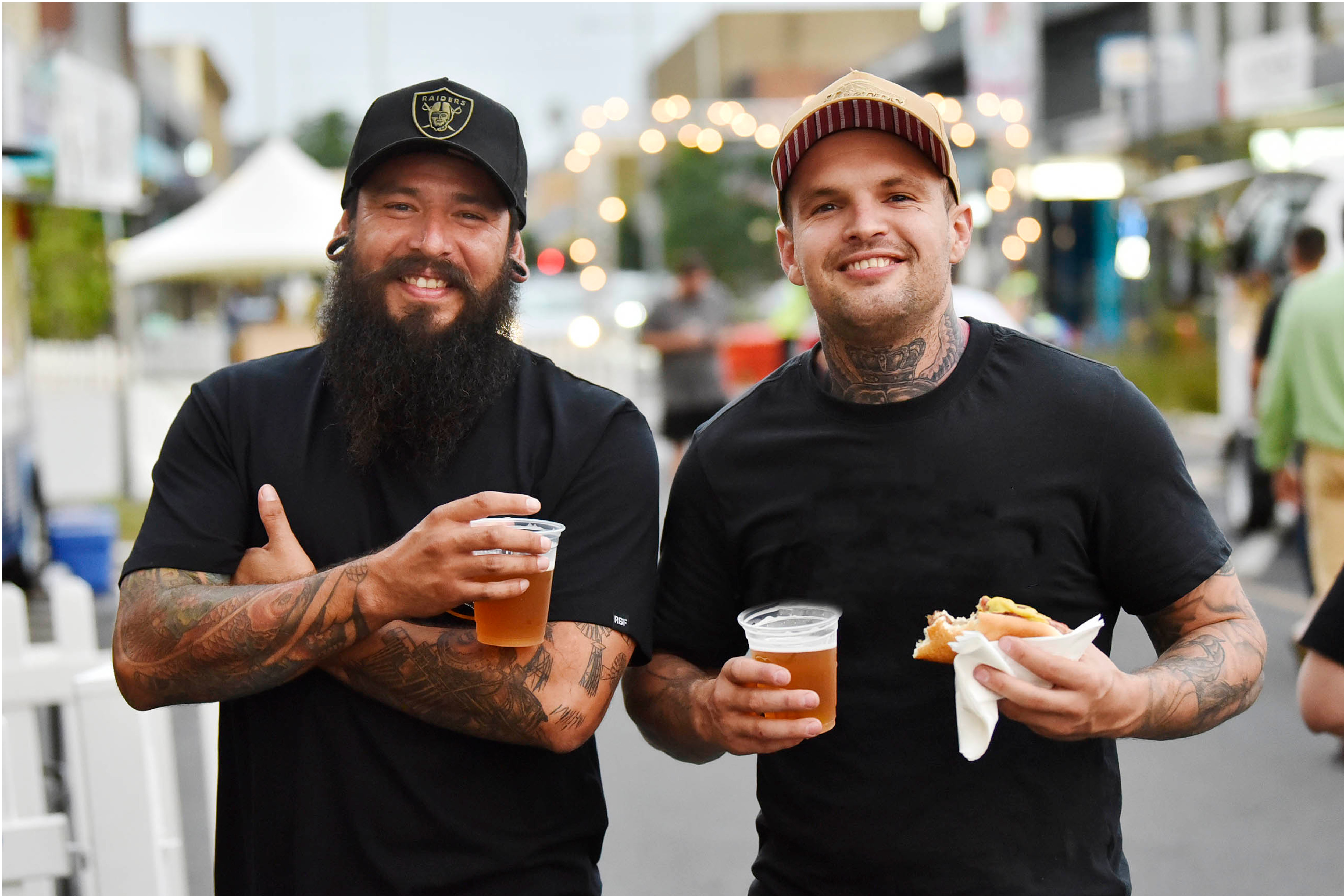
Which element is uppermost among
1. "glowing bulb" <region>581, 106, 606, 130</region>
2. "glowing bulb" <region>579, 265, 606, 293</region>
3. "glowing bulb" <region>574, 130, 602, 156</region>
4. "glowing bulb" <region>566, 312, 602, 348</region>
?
"glowing bulb" <region>581, 106, 606, 130</region>

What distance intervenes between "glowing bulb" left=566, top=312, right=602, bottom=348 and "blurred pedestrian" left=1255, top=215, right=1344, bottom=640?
48.8 ft

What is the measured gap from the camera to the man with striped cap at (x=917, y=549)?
2180mm

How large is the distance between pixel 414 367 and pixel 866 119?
3.01ft

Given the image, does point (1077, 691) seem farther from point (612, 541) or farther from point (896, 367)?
point (612, 541)

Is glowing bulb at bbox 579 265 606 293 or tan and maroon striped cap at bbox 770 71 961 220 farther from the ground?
glowing bulb at bbox 579 265 606 293

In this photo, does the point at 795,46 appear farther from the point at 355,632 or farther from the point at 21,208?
the point at 355,632

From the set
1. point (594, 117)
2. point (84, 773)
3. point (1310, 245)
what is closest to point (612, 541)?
point (84, 773)

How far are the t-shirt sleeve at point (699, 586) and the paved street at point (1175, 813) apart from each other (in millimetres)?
2723

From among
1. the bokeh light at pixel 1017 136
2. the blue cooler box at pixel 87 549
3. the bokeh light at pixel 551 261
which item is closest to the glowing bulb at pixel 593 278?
the bokeh light at pixel 551 261

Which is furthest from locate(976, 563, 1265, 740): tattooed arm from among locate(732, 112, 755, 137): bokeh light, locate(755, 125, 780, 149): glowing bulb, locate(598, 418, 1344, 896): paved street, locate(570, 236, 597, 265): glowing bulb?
locate(570, 236, 597, 265): glowing bulb

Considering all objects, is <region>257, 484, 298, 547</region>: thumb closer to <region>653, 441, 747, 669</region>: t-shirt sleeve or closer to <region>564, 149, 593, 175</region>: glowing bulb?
<region>653, 441, 747, 669</region>: t-shirt sleeve

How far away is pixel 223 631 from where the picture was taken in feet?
7.11

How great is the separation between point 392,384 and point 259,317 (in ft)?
128

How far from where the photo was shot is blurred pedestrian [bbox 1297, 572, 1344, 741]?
2.18 meters
